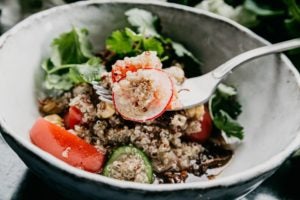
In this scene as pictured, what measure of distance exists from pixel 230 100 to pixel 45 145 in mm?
594

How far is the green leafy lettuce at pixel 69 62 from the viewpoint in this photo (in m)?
1.84

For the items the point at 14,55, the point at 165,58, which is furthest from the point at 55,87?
the point at 165,58

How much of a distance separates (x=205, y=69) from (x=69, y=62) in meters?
0.43

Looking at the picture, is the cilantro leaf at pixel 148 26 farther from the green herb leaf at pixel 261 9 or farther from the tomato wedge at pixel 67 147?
the tomato wedge at pixel 67 147

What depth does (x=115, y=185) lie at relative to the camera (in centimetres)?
130

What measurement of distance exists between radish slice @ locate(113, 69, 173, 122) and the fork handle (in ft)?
0.88

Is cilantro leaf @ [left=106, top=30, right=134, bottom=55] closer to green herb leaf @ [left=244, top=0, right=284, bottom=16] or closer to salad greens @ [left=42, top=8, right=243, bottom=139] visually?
salad greens @ [left=42, top=8, right=243, bottom=139]

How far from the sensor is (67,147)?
1654mm

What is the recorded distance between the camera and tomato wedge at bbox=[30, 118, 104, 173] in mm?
1643

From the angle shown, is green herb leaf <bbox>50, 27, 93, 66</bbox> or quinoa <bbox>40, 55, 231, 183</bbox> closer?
quinoa <bbox>40, 55, 231, 183</bbox>

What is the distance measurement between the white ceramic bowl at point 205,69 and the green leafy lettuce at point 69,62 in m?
0.03

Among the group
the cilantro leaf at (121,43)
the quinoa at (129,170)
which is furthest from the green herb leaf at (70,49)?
the quinoa at (129,170)

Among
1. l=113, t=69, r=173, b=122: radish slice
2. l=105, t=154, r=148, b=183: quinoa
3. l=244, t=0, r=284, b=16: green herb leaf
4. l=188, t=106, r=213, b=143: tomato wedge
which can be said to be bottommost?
l=188, t=106, r=213, b=143: tomato wedge

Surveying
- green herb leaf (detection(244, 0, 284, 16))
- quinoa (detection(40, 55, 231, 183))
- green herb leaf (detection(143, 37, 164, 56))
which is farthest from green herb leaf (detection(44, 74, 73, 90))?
green herb leaf (detection(244, 0, 284, 16))
